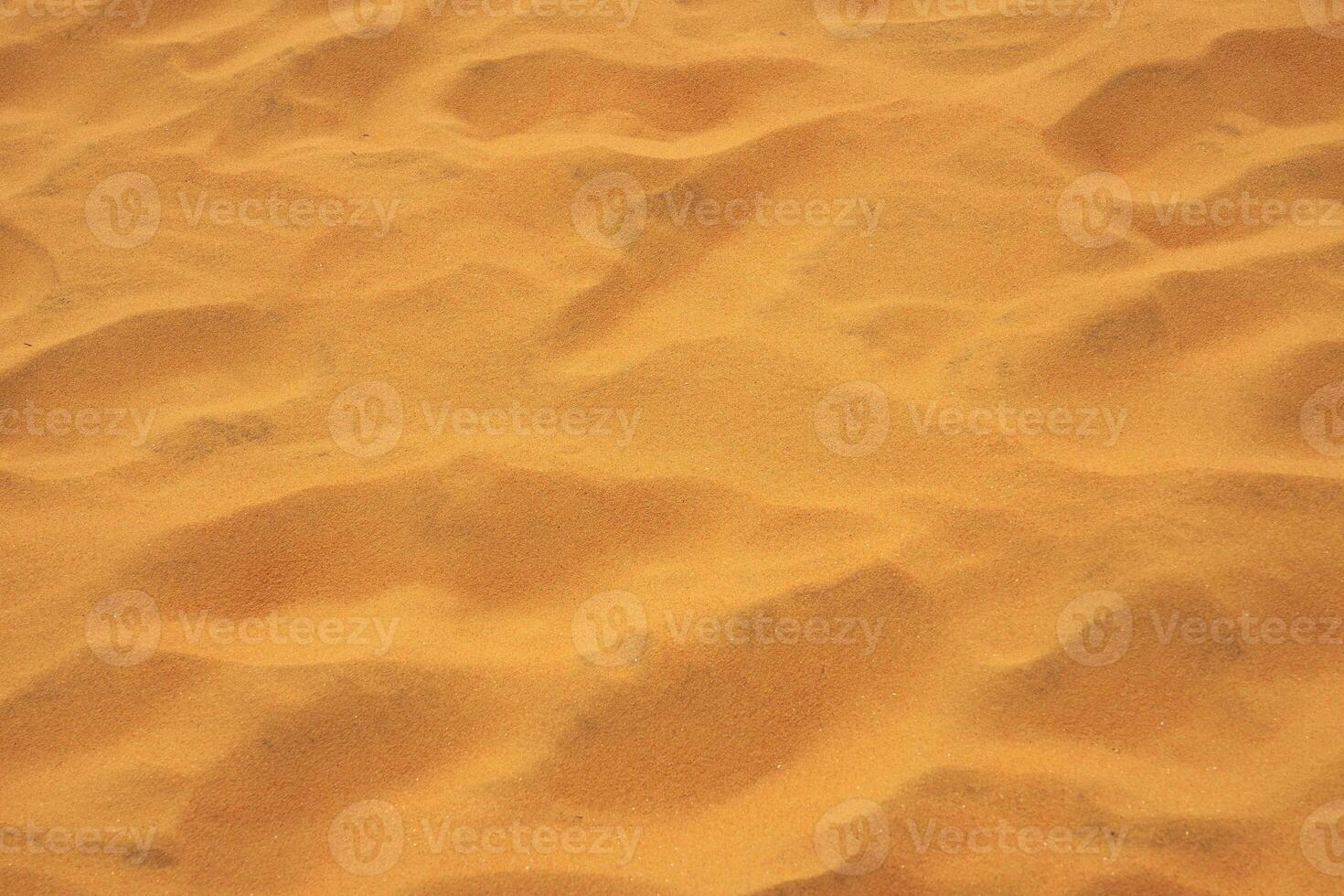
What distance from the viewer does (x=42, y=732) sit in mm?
1673

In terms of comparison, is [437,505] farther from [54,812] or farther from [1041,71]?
[1041,71]

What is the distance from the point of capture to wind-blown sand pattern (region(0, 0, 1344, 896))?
154 centimetres

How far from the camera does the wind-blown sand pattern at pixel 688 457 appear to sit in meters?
1.54

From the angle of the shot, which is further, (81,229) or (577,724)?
(81,229)

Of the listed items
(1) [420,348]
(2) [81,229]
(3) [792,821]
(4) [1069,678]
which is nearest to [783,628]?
(3) [792,821]

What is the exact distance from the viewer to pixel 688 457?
1.87 m

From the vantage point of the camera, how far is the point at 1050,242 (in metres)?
2.10

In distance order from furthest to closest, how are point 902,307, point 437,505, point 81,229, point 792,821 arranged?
point 81,229, point 902,307, point 437,505, point 792,821

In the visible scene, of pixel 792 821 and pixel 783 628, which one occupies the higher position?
pixel 783 628

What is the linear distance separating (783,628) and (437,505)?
67 centimetres

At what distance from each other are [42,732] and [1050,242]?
209 centimetres

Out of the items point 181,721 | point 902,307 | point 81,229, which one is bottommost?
point 181,721

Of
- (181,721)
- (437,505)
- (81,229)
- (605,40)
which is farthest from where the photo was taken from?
(605,40)

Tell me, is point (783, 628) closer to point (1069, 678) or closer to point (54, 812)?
point (1069, 678)
